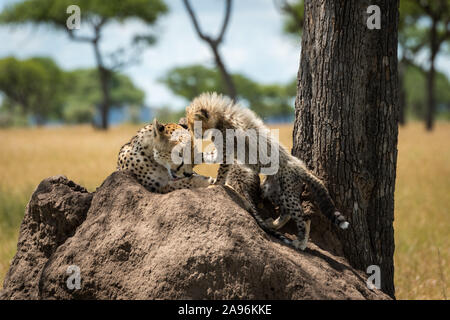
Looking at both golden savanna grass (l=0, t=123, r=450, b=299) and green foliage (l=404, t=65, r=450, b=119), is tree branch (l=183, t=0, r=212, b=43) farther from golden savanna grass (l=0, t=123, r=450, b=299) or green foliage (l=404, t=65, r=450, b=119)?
green foliage (l=404, t=65, r=450, b=119)

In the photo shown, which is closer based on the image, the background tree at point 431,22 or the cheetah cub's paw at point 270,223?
the cheetah cub's paw at point 270,223

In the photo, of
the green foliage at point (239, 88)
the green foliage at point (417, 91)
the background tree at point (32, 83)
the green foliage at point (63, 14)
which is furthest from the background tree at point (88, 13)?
the green foliage at point (417, 91)

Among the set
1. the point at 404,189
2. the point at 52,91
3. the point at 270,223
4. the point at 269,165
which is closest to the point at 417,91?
the point at 52,91

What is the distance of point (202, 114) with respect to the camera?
3.89 metres

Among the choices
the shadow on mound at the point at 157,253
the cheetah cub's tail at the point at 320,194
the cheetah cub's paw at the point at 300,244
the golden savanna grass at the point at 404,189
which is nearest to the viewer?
the shadow on mound at the point at 157,253

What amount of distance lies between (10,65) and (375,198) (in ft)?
149

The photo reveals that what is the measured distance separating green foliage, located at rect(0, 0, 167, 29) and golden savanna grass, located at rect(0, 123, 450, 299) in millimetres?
11263

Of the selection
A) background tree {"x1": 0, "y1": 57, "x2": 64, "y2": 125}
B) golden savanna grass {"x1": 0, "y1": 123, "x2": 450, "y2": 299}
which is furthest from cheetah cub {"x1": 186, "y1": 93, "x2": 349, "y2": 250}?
background tree {"x1": 0, "y1": 57, "x2": 64, "y2": 125}

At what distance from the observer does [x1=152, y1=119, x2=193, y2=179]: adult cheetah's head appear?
3.72m

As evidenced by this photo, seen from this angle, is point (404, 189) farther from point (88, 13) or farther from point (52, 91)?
point (52, 91)

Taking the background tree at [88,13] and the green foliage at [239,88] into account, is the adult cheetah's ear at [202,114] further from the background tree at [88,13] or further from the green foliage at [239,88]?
the green foliage at [239,88]

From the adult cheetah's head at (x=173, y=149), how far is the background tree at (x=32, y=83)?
43.7 metres

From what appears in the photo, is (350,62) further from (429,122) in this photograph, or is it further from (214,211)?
(429,122)

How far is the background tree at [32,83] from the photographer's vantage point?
43219 millimetres
